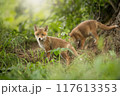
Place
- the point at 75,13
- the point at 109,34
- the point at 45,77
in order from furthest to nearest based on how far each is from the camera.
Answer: the point at 75,13 < the point at 109,34 < the point at 45,77

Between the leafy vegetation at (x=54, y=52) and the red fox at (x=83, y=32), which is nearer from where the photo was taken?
the leafy vegetation at (x=54, y=52)

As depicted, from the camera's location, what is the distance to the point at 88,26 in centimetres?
567

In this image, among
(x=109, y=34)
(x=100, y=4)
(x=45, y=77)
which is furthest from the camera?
(x=100, y=4)

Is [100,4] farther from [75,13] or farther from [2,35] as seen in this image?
[2,35]

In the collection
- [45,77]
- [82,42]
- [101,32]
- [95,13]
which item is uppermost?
[95,13]

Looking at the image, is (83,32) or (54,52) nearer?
(54,52)

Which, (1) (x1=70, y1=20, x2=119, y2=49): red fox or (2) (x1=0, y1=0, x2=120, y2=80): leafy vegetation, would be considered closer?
(2) (x1=0, y1=0, x2=120, y2=80): leafy vegetation

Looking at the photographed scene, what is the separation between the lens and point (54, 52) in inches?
114

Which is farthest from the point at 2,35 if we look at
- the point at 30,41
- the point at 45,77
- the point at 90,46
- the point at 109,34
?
the point at 109,34

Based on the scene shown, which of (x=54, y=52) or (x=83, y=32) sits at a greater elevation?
(x=83, y=32)

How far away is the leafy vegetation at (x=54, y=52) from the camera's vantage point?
2.20 metres

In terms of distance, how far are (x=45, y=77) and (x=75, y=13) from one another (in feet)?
16.6

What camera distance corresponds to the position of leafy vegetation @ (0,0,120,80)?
2.20 m

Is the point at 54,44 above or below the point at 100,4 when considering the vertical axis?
below
